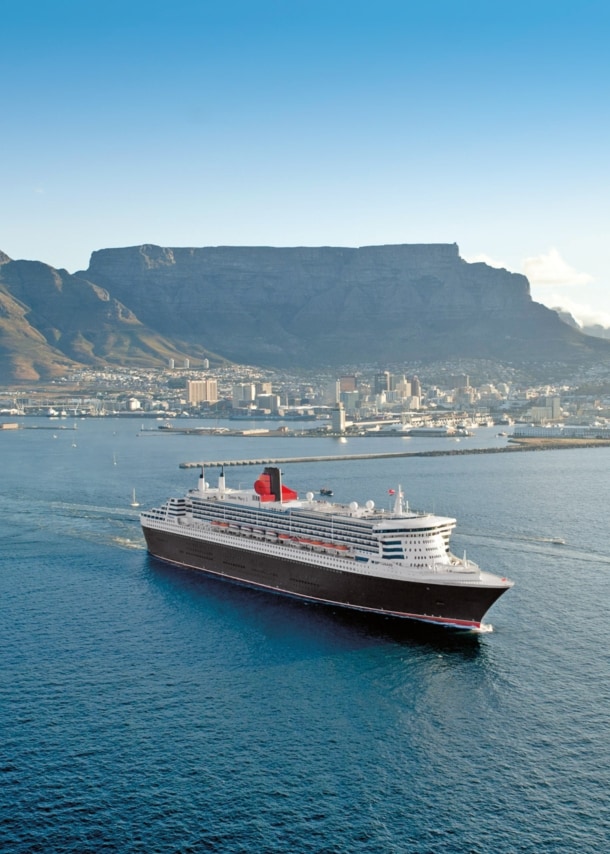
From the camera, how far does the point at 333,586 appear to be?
33.4m

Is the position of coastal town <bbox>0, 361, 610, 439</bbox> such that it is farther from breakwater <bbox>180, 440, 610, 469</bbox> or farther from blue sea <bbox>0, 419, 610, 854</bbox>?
blue sea <bbox>0, 419, 610, 854</bbox>

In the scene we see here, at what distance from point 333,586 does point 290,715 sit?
1033cm

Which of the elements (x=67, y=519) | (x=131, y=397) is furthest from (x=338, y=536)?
(x=131, y=397)

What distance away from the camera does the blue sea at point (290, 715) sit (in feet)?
60.3

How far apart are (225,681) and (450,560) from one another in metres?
10.5

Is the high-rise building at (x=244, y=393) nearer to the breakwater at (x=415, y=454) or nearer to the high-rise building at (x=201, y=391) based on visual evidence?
the high-rise building at (x=201, y=391)

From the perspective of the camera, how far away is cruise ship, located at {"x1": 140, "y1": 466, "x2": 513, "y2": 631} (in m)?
30.6

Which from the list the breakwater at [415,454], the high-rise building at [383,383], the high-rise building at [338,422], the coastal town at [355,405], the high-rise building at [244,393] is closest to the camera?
the breakwater at [415,454]

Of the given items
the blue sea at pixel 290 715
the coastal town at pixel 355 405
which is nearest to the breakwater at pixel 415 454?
the coastal town at pixel 355 405

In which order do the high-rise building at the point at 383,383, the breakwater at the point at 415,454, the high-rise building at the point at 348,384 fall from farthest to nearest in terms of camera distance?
the high-rise building at the point at 348,384 < the high-rise building at the point at 383,383 < the breakwater at the point at 415,454

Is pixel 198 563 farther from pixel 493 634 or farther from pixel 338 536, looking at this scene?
pixel 493 634

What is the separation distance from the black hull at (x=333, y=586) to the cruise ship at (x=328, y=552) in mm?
34

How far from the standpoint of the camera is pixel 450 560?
32.6 meters

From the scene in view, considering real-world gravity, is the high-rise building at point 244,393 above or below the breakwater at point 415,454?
above
